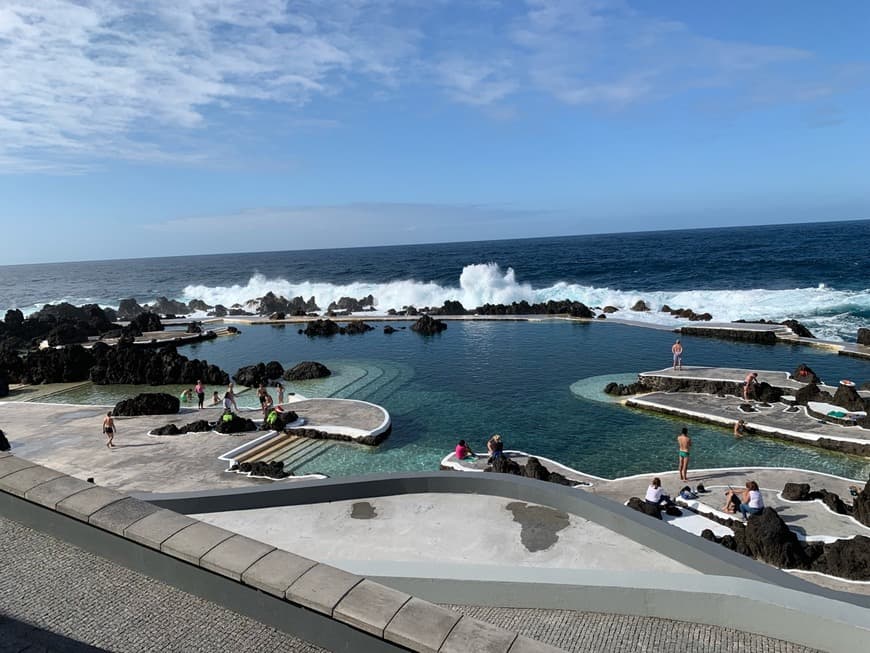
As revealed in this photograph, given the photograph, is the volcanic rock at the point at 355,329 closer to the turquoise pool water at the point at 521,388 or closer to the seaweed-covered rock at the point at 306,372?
the turquoise pool water at the point at 521,388

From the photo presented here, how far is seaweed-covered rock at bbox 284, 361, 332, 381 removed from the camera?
1075 inches

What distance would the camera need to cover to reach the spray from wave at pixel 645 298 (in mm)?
41219

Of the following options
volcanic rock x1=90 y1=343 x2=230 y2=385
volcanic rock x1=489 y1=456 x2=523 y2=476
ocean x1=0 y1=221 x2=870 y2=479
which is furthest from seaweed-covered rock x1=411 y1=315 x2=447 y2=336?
volcanic rock x1=489 y1=456 x2=523 y2=476

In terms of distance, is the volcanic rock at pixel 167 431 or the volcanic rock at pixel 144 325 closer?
the volcanic rock at pixel 167 431

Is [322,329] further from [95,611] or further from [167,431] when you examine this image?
[95,611]

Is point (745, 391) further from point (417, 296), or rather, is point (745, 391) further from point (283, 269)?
point (283, 269)

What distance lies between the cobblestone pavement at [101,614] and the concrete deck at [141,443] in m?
10.6

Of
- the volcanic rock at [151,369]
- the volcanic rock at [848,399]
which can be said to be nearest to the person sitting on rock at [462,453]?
the volcanic rock at [848,399]

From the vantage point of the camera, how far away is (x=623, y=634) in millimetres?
5781

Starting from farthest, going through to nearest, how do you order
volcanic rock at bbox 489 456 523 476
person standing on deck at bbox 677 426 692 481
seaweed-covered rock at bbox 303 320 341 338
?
seaweed-covered rock at bbox 303 320 341 338 < volcanic rock at bbox 489 456 523 476 < person standing on deck at bbox 677 426 692 481

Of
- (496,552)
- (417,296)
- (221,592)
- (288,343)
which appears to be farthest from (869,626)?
(417,296)

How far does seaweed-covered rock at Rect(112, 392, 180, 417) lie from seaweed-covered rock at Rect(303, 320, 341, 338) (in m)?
18.9

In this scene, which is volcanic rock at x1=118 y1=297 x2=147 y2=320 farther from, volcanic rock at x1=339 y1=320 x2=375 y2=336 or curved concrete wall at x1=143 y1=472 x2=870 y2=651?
curved concrete wall at x1=143 y1=472 x2=870 y2=651

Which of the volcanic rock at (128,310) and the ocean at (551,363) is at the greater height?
the volcanic rock at (128,310)
